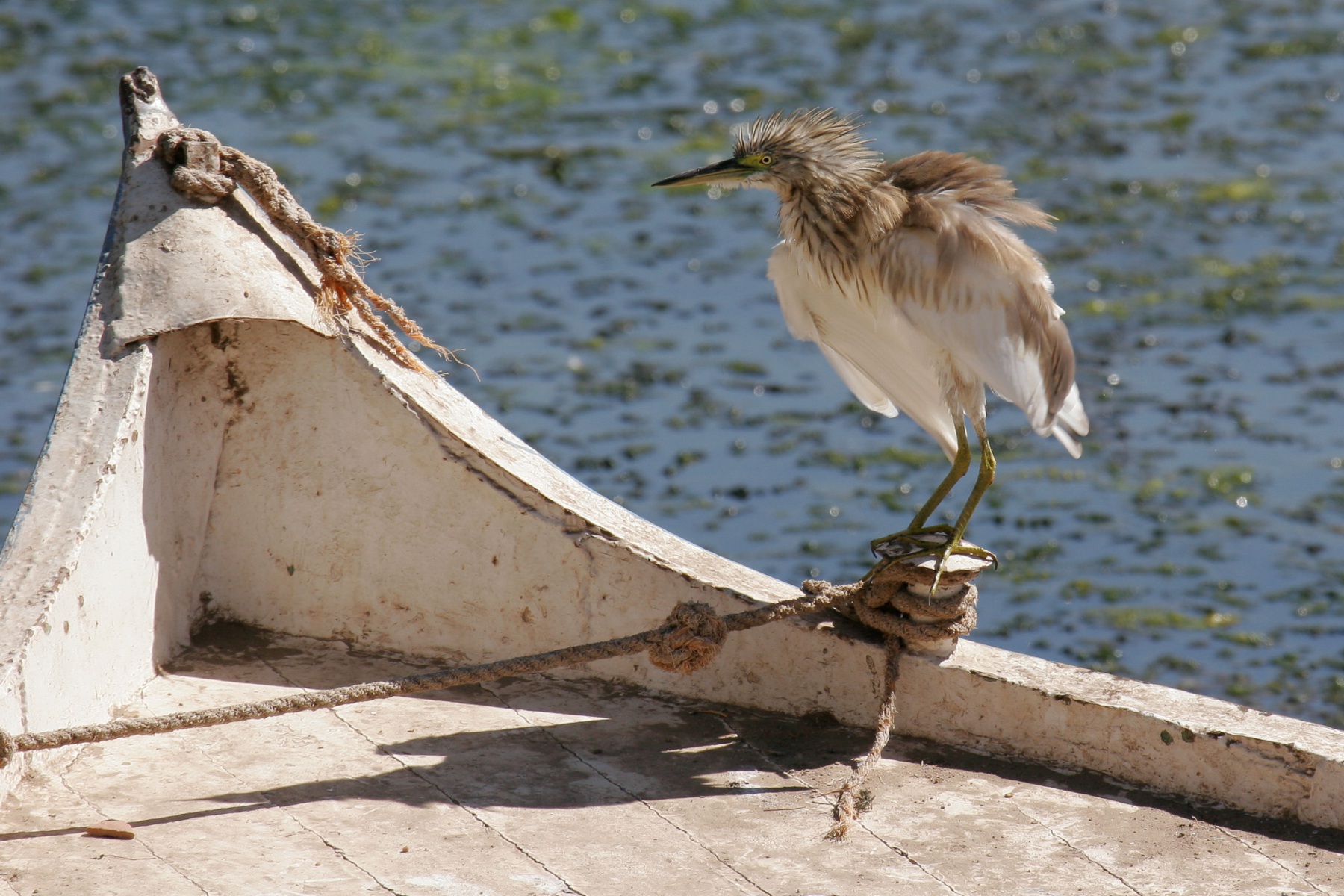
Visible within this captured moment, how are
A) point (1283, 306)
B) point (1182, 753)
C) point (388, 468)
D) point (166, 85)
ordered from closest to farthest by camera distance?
point (1182, 753) < point (388, 468) < point (1283, 306) < point (166, 85)

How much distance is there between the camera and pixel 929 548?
3.60 m

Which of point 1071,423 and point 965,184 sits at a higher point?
point 965,184

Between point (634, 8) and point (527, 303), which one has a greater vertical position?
point (634, 8)

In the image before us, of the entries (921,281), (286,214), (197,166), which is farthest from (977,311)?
(197,166)

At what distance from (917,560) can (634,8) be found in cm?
1004

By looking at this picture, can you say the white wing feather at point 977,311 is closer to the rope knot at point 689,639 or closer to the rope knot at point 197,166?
the rope knot at point 689,639

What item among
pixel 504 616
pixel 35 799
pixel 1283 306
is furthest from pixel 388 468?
pixel 1283 306

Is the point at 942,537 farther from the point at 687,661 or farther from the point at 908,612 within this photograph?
the point at 687,661

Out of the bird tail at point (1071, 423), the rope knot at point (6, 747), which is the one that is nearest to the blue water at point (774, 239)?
the bird tail at point (1071, 423)

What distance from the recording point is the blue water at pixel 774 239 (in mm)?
7176

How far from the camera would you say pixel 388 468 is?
12.4ft

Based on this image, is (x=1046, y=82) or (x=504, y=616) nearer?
(x=504, y=616)

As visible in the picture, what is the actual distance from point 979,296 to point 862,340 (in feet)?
1.77

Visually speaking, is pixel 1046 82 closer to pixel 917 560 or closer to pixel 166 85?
pixel 166 85
